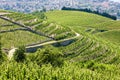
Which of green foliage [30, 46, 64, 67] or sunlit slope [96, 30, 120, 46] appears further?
sunlit slope [96, 30, 120, 46]

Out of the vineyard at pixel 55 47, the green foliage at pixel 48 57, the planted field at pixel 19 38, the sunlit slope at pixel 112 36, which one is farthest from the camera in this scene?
the sunlit slope at pixel 112 36

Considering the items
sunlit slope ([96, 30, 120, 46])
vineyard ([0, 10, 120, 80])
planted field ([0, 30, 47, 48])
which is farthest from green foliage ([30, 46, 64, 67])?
sunlit slope ([96, 30, 120, 46])

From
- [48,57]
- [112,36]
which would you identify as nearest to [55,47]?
[48,57]

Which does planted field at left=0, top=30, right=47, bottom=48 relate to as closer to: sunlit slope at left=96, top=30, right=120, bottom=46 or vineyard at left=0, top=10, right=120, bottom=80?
vineyard at left=0, top=10, right=120, bottom=80

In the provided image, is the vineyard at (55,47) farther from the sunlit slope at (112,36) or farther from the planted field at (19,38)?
the sunlit slope at (112,36)

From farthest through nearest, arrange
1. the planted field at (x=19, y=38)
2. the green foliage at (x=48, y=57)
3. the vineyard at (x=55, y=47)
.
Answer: the planted field at (x=19, y=38) → the vineyard at (x=55, y=47) → the green foliage at (x=48, y=57)

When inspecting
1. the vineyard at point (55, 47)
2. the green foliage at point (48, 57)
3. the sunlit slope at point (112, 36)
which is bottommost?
the sunlit slope at point (112, 36)

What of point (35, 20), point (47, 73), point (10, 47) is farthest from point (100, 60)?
point (47, 73)

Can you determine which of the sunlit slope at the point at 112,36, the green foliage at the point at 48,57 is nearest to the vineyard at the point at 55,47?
the green foliage at the point at 48,57

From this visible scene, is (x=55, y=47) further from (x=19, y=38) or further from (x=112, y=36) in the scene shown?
(x=112, y=36)

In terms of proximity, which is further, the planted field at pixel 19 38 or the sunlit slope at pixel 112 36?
the sunlit slope at pixel 112 36

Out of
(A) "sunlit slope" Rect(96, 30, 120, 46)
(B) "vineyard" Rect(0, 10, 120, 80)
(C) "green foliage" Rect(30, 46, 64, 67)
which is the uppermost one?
(C) "green foliage" Rect(30, 46, 64, 67)

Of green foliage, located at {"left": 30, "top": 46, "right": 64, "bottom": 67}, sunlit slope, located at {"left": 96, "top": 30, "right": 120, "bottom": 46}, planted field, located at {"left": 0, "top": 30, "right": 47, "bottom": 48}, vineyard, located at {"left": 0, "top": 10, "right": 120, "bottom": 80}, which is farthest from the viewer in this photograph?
sunlit slope, located at {"left": 96, "top": 30, "right": 120, "bottom": 46}

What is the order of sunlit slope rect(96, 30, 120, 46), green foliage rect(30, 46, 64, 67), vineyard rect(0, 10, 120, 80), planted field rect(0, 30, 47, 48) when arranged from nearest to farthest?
green foliage rect(30, 46, 64, 67), vineyard rect(0, 10, 120, 80), planted field rect(0, 30, 47, 48), sunlit slope rect(96, 30, 120, 46)
